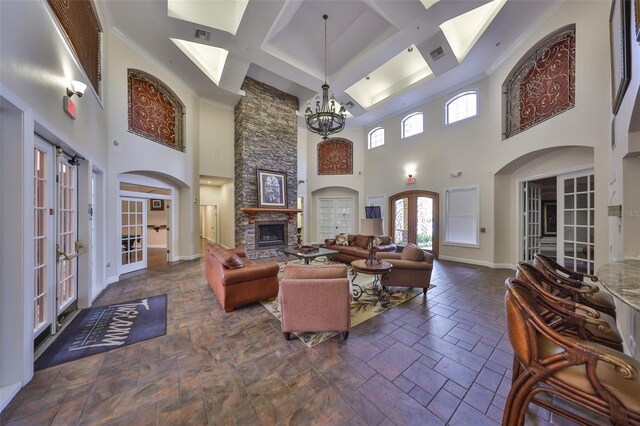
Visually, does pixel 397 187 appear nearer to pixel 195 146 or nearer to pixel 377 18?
pixel 377 18

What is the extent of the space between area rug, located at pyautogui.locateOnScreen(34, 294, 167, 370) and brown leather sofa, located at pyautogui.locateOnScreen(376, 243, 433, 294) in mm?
3373

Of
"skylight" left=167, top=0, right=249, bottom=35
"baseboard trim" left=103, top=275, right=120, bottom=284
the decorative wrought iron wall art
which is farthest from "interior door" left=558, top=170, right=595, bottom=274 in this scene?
"baseboard trim" left=103, top=275, right=120, bottom=284

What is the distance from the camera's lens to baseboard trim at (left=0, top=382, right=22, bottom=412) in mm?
1615

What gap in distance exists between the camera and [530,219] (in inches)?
215

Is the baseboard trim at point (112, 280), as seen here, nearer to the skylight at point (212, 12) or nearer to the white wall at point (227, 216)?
the white wall at point (227, 216)

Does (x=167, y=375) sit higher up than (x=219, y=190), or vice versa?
(x=219, y=190)

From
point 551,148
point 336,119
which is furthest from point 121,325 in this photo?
point 551,148

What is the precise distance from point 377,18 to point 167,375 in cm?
654

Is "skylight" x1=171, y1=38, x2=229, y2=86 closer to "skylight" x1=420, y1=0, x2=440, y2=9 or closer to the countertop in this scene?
"skylight" x1=420, y1=0, x2=440, y2=9

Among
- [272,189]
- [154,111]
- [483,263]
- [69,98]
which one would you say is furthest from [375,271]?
[154,111]

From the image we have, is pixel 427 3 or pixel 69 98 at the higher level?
pixel 427 3

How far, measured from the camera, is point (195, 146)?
677cm

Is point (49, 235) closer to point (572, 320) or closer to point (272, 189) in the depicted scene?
point (572, 320)

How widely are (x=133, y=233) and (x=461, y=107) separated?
9.18 metres
